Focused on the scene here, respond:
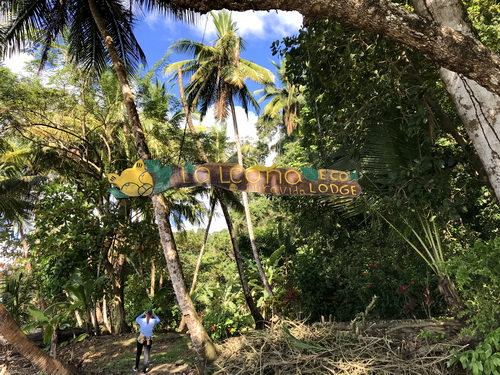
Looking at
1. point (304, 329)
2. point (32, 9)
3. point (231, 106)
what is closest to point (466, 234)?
point (304, 329)

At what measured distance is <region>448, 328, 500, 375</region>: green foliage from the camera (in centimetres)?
307

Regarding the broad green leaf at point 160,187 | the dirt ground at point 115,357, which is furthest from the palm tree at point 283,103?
the broad green leaf at point 160,187

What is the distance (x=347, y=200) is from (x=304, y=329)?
2806 millimetres

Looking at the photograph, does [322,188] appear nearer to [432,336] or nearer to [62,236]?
[432,336]

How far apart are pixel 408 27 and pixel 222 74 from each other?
9293 millimetres

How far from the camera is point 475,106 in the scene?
3732mm

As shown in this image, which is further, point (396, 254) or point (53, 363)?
point (396, 254)

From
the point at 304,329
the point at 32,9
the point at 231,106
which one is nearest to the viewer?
the point at 304,329

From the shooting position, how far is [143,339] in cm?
619

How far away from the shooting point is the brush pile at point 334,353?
11.7 feet

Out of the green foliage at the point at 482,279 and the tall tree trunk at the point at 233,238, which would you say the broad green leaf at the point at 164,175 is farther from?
the green foliage at the point at 482,279

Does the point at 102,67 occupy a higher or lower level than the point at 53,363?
higher

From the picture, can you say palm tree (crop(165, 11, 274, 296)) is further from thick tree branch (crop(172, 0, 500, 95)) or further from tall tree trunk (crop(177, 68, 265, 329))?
thick tree branch (crop(172, 0, 500, 95))

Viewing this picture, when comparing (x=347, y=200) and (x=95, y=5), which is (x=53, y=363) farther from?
(x=95, y=5)
